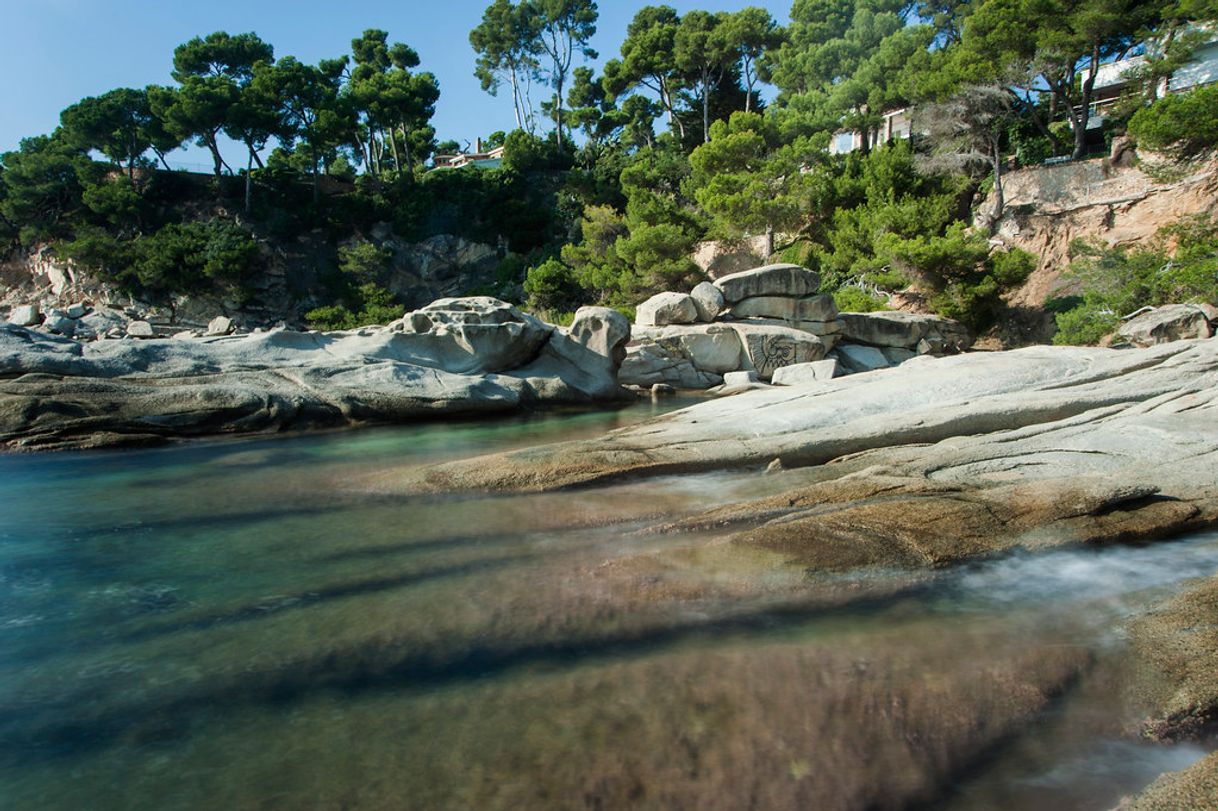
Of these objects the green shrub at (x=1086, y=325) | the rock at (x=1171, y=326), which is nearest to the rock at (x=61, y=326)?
the green shrub at (x=1086, y=325)

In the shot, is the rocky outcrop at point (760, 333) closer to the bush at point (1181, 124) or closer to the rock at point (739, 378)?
the rock at point (739, 378)

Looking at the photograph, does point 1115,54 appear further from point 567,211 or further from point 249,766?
point 249,766

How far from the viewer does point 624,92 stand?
4303cm

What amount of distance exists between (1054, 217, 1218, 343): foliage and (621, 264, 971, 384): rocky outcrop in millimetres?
3939

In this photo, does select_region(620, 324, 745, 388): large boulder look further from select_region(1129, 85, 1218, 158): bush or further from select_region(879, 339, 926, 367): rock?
select_region(1129, 85, 1218, 158): bush

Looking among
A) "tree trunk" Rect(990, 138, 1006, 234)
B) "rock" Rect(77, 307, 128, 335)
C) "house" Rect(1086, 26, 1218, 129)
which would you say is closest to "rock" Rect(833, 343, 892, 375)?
"tree trunk" Rect(990, 138, 1006, 234)

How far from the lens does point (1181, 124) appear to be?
18406 millimetres

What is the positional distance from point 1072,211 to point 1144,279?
26.8 ft

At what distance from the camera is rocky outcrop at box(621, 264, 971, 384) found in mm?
18547

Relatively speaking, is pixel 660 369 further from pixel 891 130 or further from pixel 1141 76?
pixel 891 130

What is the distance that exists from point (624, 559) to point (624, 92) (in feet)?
141

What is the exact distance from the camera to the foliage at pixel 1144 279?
16.1 meters

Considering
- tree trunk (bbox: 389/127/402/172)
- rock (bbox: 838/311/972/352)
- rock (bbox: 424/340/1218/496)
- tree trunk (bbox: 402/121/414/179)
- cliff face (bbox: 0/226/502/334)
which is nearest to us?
rock (bbox: 424/340/1218/496)

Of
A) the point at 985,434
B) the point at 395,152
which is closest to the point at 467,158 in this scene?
the point at 395,152
